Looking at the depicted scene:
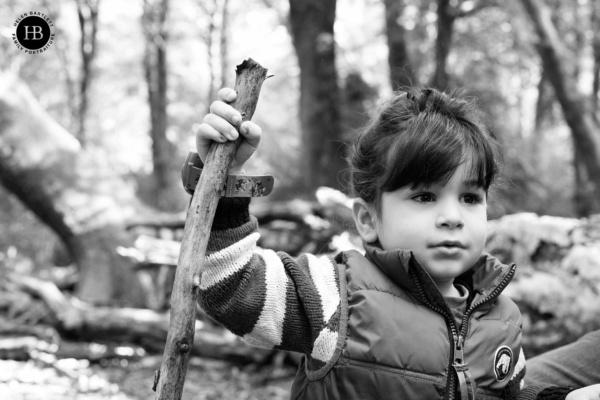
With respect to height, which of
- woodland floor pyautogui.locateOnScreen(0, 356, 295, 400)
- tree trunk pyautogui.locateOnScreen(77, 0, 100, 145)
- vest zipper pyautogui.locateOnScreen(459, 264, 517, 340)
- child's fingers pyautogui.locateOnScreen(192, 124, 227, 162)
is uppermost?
tree trunk pyautogui.locateOnScreen(77, 0, 100, 145)

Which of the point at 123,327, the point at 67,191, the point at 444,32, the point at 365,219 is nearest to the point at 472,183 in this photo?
the point at 365,219

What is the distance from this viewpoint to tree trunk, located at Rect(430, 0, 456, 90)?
914cm

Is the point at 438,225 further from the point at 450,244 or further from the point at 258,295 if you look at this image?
the point at 258,295

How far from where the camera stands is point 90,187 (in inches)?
250

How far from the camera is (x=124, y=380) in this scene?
482cm

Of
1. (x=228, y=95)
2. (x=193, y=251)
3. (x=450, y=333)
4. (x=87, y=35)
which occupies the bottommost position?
(x=450, y=333)

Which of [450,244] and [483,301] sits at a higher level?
[450,244]

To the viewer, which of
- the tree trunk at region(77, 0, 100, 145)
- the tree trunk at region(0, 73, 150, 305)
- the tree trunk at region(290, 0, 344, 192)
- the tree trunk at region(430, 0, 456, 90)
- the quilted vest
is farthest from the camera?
the tree trunk at region(77, 0, 100, 145)

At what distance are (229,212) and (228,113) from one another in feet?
0.94

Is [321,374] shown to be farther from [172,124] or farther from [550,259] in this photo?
[172,124]

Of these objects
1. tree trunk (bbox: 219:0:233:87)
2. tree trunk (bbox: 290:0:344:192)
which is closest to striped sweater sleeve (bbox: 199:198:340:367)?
tree trunk (bbox: 290:0:344:192)

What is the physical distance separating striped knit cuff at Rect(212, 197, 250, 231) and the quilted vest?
1.18ft

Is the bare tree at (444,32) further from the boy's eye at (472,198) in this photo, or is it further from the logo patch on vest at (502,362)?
the logo patch on vest at (502,362)

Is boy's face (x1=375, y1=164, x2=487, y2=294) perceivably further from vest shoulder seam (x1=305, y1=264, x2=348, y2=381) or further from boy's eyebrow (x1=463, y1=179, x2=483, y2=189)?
vest shoulder seam (x1=305, y1=264, x2=348, y2=381)
